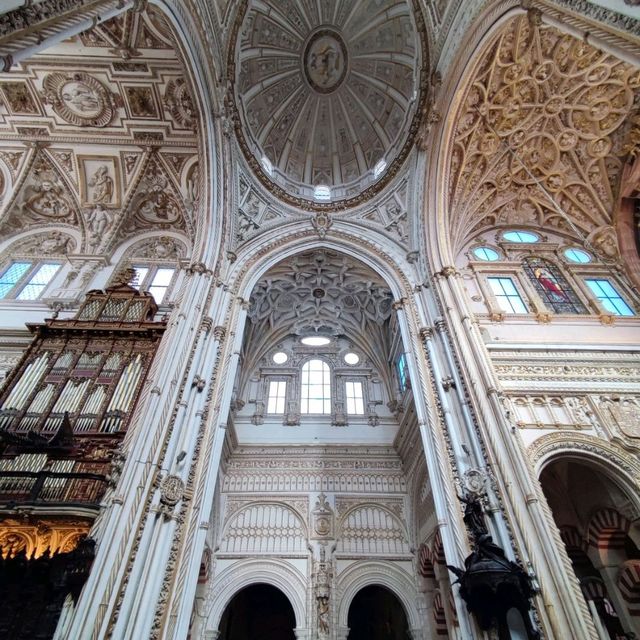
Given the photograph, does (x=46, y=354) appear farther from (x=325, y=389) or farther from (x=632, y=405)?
(x=632, y=405)

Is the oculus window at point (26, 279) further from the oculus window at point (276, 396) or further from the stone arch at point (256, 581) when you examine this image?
the stone arch at point (256, 581)

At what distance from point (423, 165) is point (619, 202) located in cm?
658

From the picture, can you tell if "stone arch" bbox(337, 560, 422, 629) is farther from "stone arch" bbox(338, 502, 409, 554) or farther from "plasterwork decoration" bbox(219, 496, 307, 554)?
Result: "plasterwork decoration" bbox(219, 496, 307, 554)

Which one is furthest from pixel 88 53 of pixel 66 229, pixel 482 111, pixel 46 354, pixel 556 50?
pixel 556 50

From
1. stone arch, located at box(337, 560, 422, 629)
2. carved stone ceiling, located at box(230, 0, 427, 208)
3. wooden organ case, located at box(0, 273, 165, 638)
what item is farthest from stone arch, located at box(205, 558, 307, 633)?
carved stone ceiling, located at box(230, 0, 427, 208)

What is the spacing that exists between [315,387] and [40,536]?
1004cm

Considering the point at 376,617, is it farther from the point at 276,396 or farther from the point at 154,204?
the point at 154,204

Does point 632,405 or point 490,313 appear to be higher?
→ point 490,313

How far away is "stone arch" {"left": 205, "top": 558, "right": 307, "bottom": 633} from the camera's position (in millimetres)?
9961

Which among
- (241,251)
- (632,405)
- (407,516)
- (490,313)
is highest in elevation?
(241,251)

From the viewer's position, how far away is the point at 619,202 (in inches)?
479

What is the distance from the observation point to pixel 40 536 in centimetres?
589

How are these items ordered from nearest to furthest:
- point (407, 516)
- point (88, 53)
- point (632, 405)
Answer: point (632, 405) → point (88, 53) → point (407, 516)

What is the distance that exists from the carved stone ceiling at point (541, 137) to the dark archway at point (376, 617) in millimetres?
13125
